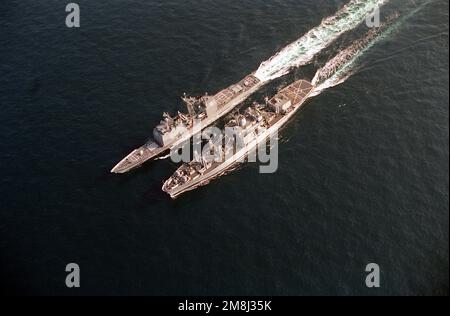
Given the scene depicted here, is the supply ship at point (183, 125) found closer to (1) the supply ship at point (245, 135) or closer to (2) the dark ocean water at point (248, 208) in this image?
(2) the dark ocean water at point (248, 208)

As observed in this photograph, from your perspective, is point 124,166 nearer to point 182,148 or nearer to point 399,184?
point 182,148

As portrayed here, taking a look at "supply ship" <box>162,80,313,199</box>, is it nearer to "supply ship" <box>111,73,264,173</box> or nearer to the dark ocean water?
the dark ocean water

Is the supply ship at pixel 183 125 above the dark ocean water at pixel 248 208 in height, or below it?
above

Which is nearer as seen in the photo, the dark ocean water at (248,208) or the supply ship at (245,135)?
the dark ocean water at (248,208)

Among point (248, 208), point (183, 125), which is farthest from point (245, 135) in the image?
point (248, 208)

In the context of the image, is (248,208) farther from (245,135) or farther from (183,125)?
(183,125)

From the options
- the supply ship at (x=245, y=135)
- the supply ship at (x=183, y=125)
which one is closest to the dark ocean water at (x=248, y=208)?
the supply ship at (x=183, y=125)
